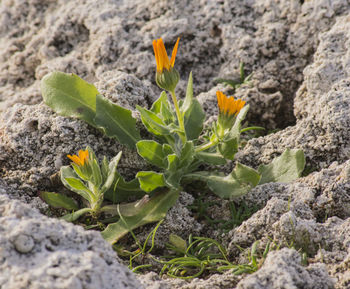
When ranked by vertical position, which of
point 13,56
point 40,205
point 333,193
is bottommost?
point 333,193

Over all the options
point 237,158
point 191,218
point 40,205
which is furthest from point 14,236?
point 237,158

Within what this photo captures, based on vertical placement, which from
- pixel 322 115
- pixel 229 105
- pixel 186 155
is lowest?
pixel 322 115

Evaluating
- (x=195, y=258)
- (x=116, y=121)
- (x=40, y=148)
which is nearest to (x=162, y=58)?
(x=116, y=121)

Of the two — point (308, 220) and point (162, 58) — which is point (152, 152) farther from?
point (308, 220)

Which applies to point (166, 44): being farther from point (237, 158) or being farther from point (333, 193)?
point (333, 193)

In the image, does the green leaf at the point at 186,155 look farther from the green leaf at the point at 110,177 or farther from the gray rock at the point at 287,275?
the gray rock at the point at 287,275

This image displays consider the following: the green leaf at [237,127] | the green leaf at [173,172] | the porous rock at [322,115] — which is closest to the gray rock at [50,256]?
the green leaf at [173,172]

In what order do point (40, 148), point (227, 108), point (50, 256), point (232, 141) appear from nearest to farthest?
point (50, 256)
point (227, 108)
point (232, 141)
point (40, 148)
